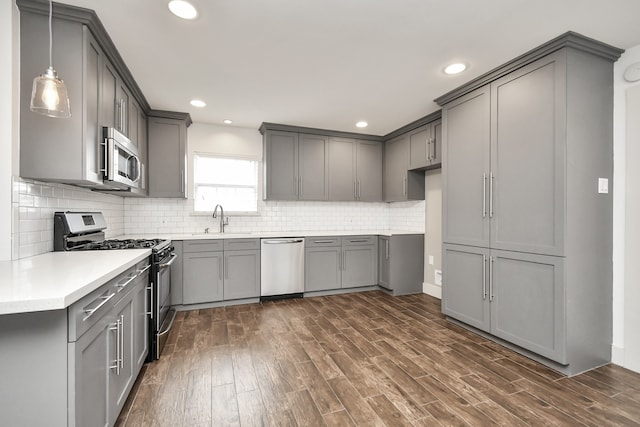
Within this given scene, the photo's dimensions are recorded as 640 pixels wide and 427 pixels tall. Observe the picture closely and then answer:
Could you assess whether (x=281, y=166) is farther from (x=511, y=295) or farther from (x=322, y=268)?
(x=511, y=295)

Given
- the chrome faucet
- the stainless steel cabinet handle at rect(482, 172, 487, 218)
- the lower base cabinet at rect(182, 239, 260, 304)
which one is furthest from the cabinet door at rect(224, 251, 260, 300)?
the stainless steel cabinet handle at rect(482, 172, 487, 218)

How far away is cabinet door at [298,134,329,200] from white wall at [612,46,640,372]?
10.5ft

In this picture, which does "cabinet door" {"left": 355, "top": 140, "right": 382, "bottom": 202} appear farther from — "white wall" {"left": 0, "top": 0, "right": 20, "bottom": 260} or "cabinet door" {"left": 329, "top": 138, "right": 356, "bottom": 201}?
"white wall" {"left": 0, "top": 0, "right": 20, "bottom": 260}

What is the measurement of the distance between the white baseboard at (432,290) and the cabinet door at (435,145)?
1.75 meters

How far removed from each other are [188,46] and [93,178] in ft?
3.98

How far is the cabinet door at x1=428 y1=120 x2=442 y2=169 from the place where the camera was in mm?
3803

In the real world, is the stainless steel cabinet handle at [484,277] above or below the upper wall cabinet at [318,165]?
below

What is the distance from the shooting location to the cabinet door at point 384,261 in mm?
4324

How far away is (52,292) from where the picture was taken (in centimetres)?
106

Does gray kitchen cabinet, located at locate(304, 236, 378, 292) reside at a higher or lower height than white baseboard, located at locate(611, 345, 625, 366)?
higher

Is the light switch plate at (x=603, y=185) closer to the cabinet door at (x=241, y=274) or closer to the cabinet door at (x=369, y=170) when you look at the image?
the cabinet door at (x=369, y=170)

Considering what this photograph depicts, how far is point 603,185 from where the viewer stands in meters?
2.34

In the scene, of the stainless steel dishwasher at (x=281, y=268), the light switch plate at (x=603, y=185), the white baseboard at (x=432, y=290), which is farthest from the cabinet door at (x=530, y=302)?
the stainless steel dishwasher at (x=281, y=268)

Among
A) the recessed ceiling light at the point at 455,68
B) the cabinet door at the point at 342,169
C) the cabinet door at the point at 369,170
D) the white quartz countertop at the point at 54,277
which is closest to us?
the white quartz countertop at the point at 54,277
